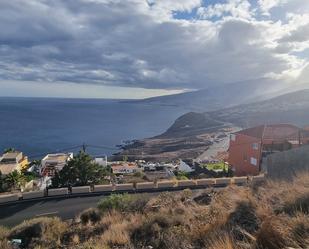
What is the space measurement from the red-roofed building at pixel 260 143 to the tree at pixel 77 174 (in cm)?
1557

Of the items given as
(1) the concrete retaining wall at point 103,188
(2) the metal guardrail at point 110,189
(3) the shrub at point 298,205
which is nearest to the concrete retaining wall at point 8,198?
(2) the metal guardrail at point 110,189

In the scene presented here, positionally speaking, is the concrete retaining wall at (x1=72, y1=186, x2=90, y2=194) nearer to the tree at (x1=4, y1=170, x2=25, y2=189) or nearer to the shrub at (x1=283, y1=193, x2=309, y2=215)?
the tree at (x1=4, y1=170, x2=25, y2=189)

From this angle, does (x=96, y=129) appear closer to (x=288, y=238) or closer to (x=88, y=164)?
(x=88, y=164)

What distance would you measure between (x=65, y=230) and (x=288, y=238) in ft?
24.2

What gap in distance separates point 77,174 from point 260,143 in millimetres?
18392

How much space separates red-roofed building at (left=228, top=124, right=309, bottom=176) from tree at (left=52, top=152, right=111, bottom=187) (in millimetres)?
15575

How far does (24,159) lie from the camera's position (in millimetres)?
56406

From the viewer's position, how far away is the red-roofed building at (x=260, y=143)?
1389 inches

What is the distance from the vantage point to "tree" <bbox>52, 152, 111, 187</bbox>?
85.6 ft

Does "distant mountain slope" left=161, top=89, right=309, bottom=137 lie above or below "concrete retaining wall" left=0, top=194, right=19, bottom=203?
above

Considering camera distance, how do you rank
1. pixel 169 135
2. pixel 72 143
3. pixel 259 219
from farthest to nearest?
pixel 169 135, pixel 72 143, pixel 259 219

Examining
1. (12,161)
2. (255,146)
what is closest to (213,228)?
(255,146)

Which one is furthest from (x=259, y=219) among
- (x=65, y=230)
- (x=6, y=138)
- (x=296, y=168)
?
(x=6, y=138)

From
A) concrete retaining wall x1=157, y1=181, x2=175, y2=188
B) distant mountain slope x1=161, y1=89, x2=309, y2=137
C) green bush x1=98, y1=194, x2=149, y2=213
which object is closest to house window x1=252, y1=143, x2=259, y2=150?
concrete retaining wall x1=157, y1=181, x2=175, y2=188
